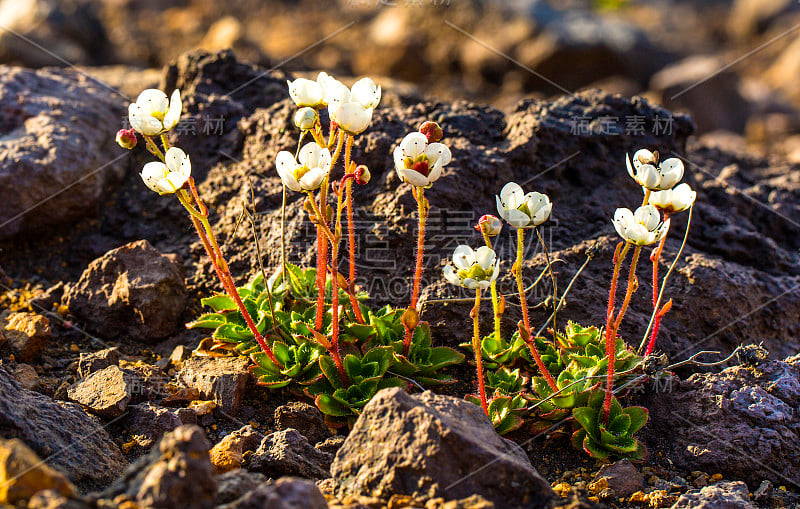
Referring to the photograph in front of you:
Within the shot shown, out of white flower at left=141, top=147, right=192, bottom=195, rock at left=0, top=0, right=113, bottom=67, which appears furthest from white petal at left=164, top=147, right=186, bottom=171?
rock at left=0, top=0, right=113, bottom=67

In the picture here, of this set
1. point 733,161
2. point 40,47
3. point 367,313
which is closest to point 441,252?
point 367,313

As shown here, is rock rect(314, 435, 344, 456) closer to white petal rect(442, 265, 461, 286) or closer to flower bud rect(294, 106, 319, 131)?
white petal rect(442, 265, 461, 286)

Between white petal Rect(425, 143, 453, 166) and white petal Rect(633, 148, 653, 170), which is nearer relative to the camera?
white petal Rect(425, 143, 453, 166)

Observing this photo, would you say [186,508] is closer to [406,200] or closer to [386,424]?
[386,424]

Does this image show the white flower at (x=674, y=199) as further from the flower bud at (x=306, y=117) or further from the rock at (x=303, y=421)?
the rock at (x=303, y=421)

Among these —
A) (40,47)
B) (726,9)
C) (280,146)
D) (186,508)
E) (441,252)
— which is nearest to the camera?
(186,508)

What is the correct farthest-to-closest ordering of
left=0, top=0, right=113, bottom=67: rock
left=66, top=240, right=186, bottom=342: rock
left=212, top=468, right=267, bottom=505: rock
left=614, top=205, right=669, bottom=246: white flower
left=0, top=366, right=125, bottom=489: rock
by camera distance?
left=0, top=0, right=113, bottom=67: rock < left=66, top=240, right=186, bottom=342: rock < left=614, top=205, right=669, bottom=246: white flower < left=0, top=366, right=125, bottom=489: rock < left=212, top=468, right=267, bottom=505: rock

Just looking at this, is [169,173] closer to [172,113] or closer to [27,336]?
[172,113]
